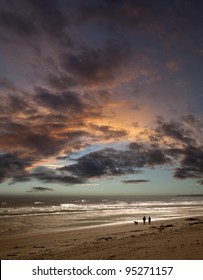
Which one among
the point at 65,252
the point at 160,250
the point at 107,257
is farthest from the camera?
the point at 65,252

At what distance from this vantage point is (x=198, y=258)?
48.6 feet
